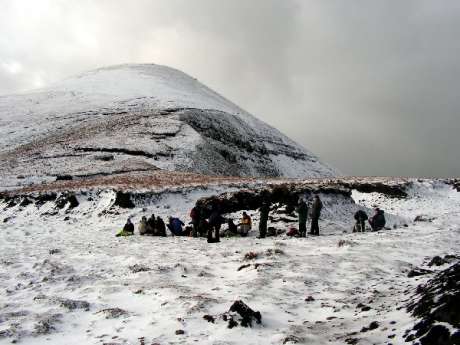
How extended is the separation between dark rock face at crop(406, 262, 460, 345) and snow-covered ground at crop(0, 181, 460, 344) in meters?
0.30

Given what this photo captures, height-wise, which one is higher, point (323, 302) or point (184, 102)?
point (184, 102)

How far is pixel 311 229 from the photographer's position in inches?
852

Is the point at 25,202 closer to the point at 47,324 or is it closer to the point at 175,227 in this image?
the point at 175,227

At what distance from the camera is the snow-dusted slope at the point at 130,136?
5469 centimetres

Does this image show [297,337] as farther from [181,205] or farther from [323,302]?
[181,205]

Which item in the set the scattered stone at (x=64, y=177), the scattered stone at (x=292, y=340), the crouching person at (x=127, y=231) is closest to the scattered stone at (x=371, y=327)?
the scattered stone at (x=292, y=340)

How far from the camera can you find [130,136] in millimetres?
64625

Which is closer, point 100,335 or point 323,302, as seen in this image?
point 100,335

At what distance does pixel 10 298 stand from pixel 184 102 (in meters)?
78.7

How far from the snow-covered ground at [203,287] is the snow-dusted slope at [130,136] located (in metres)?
33.4

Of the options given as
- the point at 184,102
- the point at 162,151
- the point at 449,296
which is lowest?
the point at 449,296

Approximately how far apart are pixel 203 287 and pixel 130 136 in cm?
5582

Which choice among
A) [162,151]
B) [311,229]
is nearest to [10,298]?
[311,229]

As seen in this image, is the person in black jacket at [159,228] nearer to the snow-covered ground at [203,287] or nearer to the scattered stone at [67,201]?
the snow-covered ground at [203,287]
